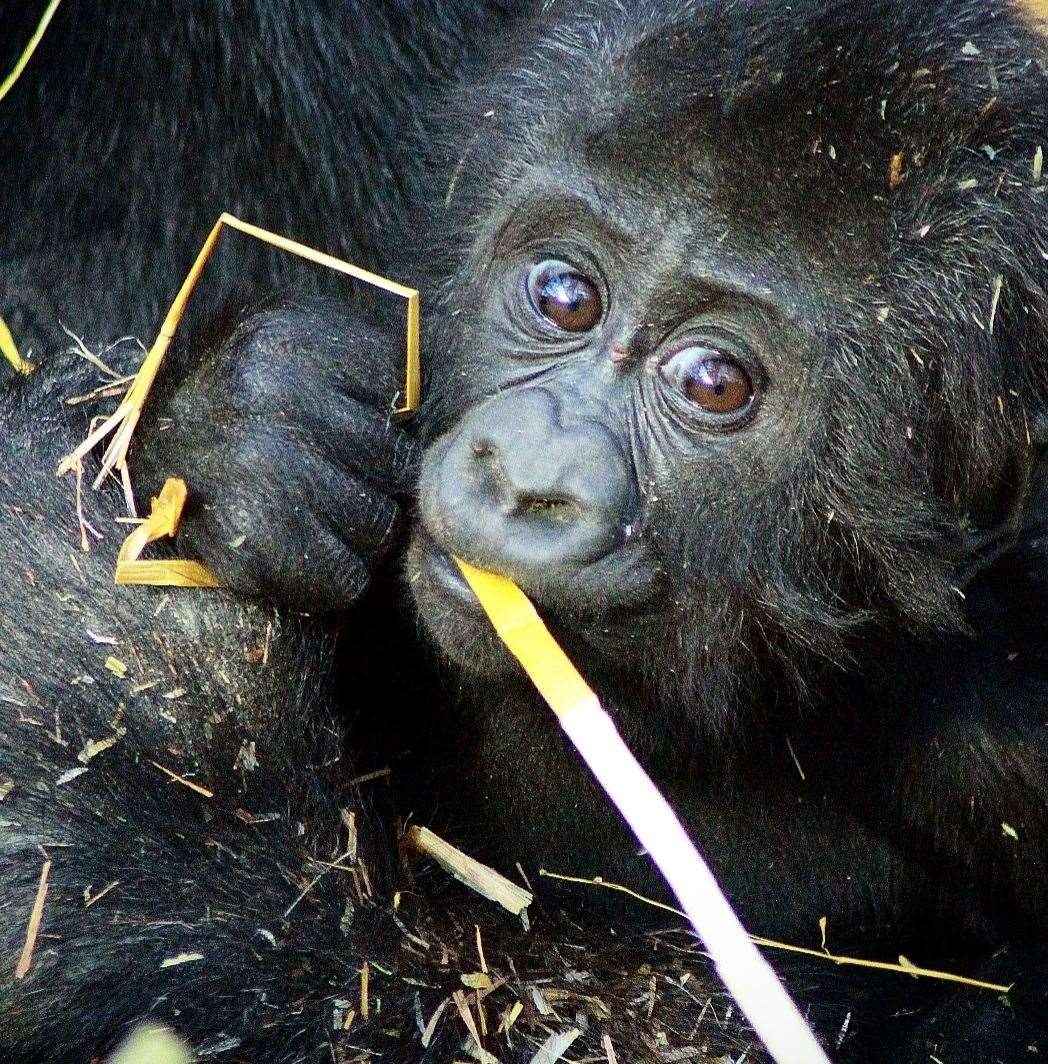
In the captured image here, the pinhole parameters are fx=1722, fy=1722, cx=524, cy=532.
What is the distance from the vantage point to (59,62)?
3.42m

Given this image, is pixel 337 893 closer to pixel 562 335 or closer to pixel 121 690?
pixel 121 690

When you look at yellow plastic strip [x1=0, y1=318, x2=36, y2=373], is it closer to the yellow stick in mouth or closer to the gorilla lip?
the gorilla lip

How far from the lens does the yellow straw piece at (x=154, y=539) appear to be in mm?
3057

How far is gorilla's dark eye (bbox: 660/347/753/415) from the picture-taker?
300 cm

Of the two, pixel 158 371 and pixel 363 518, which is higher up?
pixel 158 371

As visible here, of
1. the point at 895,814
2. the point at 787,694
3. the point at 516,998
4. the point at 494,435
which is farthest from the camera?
the point at 895,814

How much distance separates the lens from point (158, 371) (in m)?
3.23

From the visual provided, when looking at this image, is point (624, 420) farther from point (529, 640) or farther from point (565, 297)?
point (529, 640)

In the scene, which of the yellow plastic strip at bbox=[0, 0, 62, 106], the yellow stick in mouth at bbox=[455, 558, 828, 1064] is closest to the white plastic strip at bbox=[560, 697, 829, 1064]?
the yellow stick in mouth at bbox=[455, 558, 828, 1064]

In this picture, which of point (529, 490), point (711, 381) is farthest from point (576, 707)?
point (711, 381)

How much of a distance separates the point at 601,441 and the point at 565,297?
368mm

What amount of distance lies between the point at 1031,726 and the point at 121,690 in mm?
1909

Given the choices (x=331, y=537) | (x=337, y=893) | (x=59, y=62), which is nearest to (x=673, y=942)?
(x=337, y=893)

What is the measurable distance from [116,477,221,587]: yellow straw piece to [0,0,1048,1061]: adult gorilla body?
5 cm
